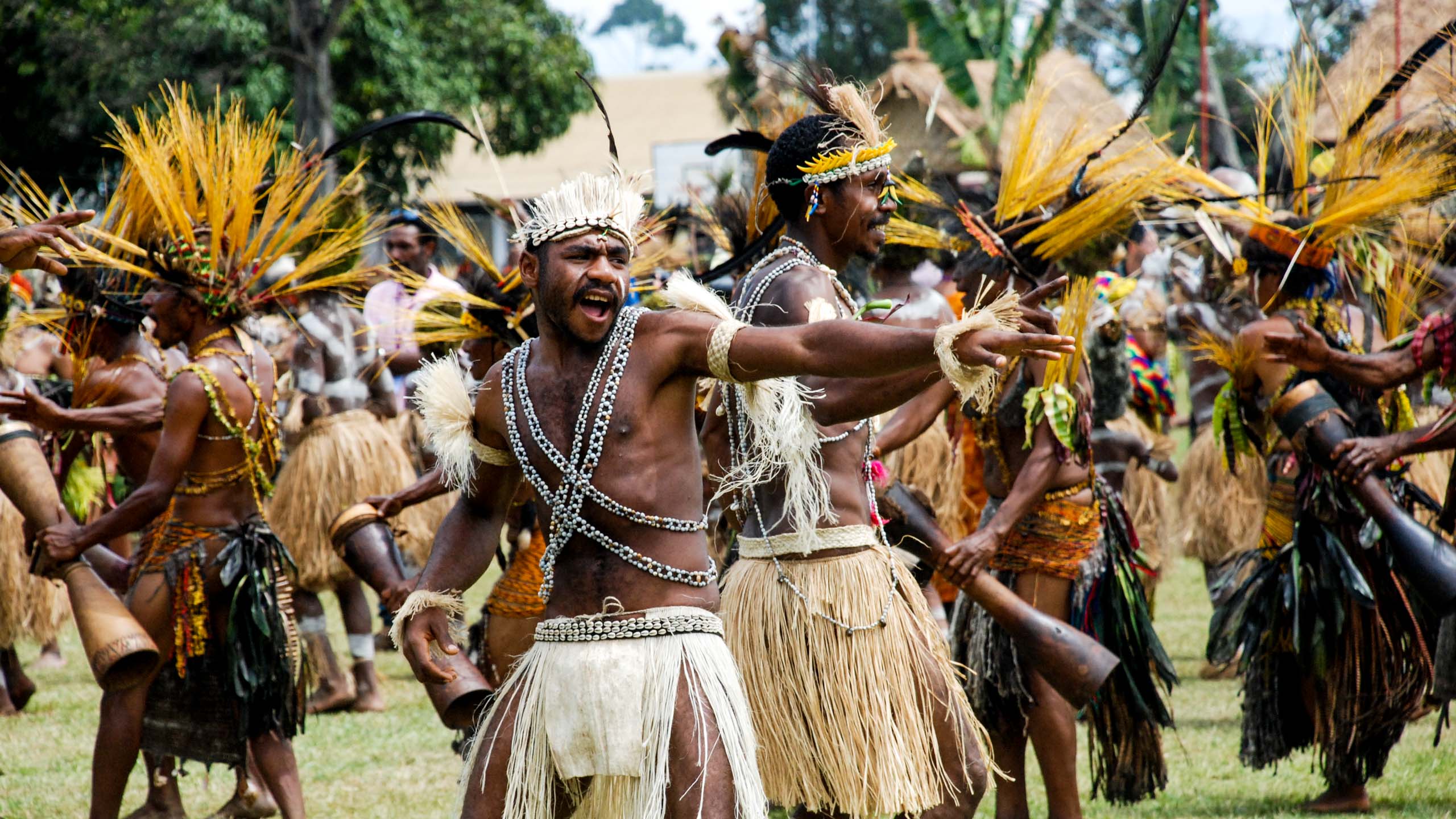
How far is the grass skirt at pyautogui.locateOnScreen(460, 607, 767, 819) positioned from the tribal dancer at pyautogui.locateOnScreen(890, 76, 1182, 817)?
1.98 meters

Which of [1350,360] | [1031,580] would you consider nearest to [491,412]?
[1031,580]

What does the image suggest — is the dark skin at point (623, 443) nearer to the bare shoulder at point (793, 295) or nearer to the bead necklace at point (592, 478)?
the bead necklace at point (592, 478)

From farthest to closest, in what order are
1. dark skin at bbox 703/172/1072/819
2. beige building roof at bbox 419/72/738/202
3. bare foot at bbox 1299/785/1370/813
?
1. beige building roof at bbox 419/72/738/202
2. bare foot at bbox 1299/785/1370/813
3. dark skin at bbox 703/172/1072/819

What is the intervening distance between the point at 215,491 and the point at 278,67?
1371 centimetres

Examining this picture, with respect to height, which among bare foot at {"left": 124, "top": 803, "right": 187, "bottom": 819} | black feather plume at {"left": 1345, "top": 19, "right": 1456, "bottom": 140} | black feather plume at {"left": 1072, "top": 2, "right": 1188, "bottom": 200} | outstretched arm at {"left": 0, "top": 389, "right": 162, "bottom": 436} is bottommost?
bare foot at {"left": 124, "top": 803, "right": 187, "bottom": 819}

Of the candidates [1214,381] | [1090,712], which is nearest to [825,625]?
[1090,712]

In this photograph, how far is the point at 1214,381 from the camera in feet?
30.3

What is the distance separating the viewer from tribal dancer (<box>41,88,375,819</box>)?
5297 mm

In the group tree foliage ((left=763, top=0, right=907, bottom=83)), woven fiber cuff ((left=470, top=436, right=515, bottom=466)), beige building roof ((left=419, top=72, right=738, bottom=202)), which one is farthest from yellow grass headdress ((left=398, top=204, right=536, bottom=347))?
beige building roof ((left=419, top=72, right=738, bottom=202))

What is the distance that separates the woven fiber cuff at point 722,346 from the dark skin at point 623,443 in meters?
0.02

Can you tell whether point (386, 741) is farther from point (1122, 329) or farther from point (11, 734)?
point (1122, 329)

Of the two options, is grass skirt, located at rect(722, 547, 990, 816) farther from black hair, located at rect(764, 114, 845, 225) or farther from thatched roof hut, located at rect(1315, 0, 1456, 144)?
thatched roof hut, located at rect(1315, 0, 1456, 144)

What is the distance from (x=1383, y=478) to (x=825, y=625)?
2577 millimetres

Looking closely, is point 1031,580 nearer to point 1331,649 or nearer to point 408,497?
point 1331,649
